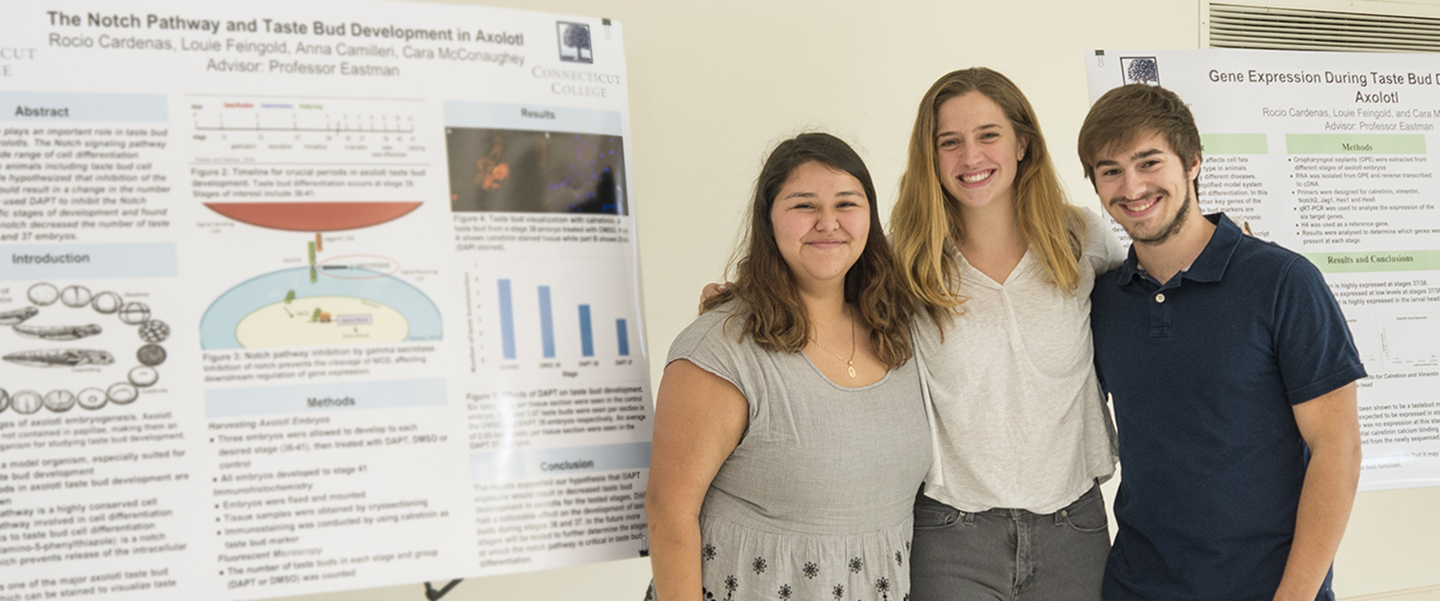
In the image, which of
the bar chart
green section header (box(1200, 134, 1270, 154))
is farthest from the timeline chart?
green section header (box(1200, 134, 1270, 154))

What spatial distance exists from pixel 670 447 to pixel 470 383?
408 millimetres

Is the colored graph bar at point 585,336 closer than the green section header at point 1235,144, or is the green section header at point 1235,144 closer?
the colored graph bar at point 585,336

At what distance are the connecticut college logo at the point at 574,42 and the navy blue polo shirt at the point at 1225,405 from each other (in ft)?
3.90

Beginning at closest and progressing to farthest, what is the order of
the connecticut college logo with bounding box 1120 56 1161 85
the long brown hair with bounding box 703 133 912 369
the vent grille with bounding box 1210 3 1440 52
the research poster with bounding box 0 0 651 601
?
1. the research poster with bounding box 0 0 651 601
2. the long brown hair with bounding box 703 133 912 369
3. the connecticut college logo with bounding box 1120 56 1161 85
4. the vent grille with bounding box 1210 3 1440 52

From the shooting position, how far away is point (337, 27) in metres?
1.75

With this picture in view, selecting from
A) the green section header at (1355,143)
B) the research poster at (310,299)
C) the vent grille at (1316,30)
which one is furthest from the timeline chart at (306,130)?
the vent grille at (1316,30)

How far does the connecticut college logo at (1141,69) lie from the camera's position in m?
2.52

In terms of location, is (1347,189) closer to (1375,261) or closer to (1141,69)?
(1375,261)

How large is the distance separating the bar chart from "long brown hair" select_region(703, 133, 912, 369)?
20 cm

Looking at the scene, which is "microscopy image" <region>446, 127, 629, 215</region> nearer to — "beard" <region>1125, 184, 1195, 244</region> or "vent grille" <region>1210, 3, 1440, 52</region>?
"beard" <region>1125, 184, 1195, 244</region>

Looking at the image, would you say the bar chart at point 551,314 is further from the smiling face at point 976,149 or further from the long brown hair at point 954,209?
the smiling face at point 976,149

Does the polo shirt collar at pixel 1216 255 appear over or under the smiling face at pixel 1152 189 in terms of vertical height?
under

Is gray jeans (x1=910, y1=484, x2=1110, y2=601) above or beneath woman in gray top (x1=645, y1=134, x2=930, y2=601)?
beneath

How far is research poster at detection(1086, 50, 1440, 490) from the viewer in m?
2.54
